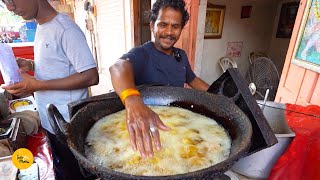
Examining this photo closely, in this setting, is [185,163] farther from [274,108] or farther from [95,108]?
[274,108]

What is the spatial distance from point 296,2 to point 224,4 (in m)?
1.46

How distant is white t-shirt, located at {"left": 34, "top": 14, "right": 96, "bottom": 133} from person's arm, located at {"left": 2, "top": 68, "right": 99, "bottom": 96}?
6 centimetres

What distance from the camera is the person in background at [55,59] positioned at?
1580mm

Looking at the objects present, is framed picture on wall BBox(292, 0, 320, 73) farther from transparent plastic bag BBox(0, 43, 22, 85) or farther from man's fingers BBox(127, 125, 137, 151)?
transparent plastic bag BBox(0, 43, 22, 85)

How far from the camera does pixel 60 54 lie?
166cm

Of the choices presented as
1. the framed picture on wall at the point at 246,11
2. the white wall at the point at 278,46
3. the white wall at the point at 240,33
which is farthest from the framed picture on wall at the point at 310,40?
the white wall at the point at 278,46

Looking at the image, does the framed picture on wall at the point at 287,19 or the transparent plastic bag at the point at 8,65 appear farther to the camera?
the framed picture on wall at the point at 287,19

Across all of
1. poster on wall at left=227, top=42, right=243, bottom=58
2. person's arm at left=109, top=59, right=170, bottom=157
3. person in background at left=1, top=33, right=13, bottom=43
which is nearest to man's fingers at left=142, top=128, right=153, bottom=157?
person's arm at left=109, top=59, right=170, bottom=157

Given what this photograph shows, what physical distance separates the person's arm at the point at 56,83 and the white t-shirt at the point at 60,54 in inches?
2.5

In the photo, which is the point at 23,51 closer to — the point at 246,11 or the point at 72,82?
the point at 72,82

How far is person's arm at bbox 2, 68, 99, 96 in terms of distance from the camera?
154 cm

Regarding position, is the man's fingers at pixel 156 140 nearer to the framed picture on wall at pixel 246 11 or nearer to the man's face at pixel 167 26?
the man's face at pixel 167 26

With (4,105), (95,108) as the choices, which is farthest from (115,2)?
(95,108)

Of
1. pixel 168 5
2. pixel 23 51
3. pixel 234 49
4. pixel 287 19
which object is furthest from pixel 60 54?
pixel 287 19
